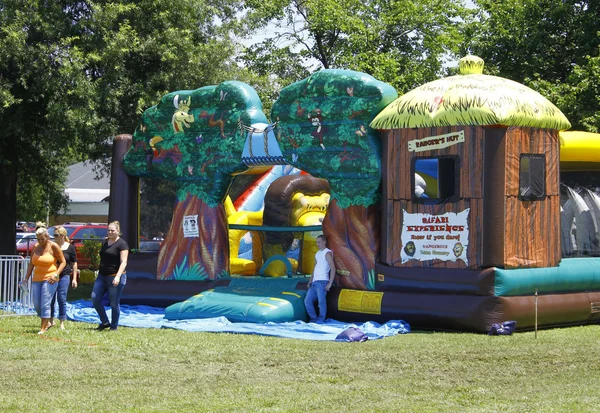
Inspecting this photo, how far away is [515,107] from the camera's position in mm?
12438

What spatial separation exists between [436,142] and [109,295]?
479cm

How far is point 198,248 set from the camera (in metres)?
15.7

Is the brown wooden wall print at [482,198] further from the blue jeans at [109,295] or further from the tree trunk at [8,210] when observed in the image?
the tree trunk at [8,210]

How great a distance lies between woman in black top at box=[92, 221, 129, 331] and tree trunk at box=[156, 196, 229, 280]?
294cm

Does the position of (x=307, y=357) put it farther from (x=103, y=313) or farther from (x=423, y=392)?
(x=103, y=313)

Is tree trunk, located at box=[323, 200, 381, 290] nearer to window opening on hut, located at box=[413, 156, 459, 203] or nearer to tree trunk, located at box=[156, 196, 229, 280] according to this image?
window opening on hut, located at box=[413, 156, 459, 203]

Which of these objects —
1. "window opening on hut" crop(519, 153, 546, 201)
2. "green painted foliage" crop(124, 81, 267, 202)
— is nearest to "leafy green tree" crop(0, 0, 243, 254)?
"green painted foliage" crop(124, 81, 267, 202)

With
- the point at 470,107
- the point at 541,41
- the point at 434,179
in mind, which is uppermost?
the point at 541,41

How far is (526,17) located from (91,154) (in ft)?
40.7

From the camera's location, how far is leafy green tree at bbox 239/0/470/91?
32.0 m

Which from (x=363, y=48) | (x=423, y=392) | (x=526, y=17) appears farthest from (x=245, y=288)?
(x=363, y=48)

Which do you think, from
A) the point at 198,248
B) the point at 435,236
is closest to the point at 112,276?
the point at 198,248

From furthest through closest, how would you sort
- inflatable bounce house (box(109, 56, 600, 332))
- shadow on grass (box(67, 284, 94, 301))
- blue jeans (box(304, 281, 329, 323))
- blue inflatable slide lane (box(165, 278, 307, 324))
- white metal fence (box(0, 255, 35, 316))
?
shadow on grass (box(67, 284, 94, 301))
white metal fence (box(0, 255, 35, 316))
blue jeans (box(304, 281, 329, 323))
blue inflatable slide lane (box(165, 278, 307, 324))
inflatable bounce house (box(109, 56, 600, 332))

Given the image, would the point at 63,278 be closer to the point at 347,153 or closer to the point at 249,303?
the point at 249,303
